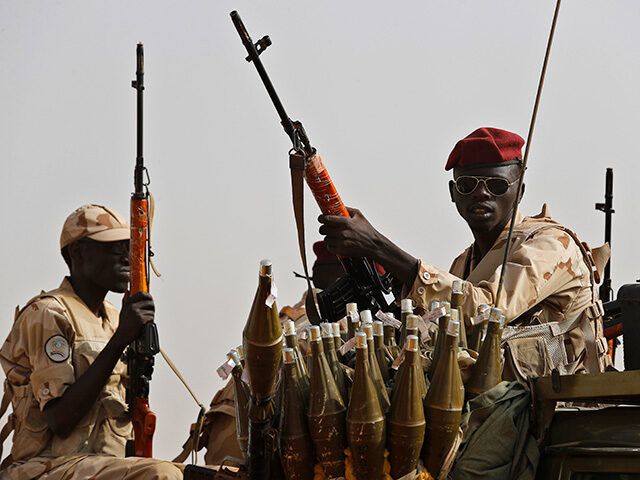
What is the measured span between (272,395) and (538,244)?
1799 mm

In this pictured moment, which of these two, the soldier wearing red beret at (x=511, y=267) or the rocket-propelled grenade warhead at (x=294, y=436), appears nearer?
the rocket-propelled grenade warhead at (x=294, y=436)

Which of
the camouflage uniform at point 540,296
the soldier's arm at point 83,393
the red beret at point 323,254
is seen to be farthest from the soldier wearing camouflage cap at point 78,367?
the camouflage uniform at point 540,296

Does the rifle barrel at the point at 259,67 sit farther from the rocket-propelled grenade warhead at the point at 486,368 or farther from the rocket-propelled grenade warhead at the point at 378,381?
the rocket-propelled grenade warhead at the point at 378,381

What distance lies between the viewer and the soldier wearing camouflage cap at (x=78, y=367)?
485 cm

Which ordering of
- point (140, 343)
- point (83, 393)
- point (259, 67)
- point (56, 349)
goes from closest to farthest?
point (259, 67) → point (83, 393) → point (56, 349) → point (140, 343)

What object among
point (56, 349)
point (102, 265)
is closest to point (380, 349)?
point (56, 349)

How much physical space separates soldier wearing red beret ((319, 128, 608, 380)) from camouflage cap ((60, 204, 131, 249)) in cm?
196

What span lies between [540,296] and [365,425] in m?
1.61

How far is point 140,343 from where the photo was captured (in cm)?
525

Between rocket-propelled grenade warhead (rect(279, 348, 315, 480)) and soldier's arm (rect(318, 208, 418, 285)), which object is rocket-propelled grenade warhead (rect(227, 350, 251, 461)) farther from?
soldier's arm (rect(318, 208, 418, 285))

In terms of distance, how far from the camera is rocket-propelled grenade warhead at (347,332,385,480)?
2.40 m

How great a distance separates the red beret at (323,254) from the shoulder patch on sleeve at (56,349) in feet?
6.40

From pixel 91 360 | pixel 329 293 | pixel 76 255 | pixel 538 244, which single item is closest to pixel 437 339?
pixel 538 244

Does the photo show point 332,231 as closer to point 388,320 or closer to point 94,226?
point 388,320
